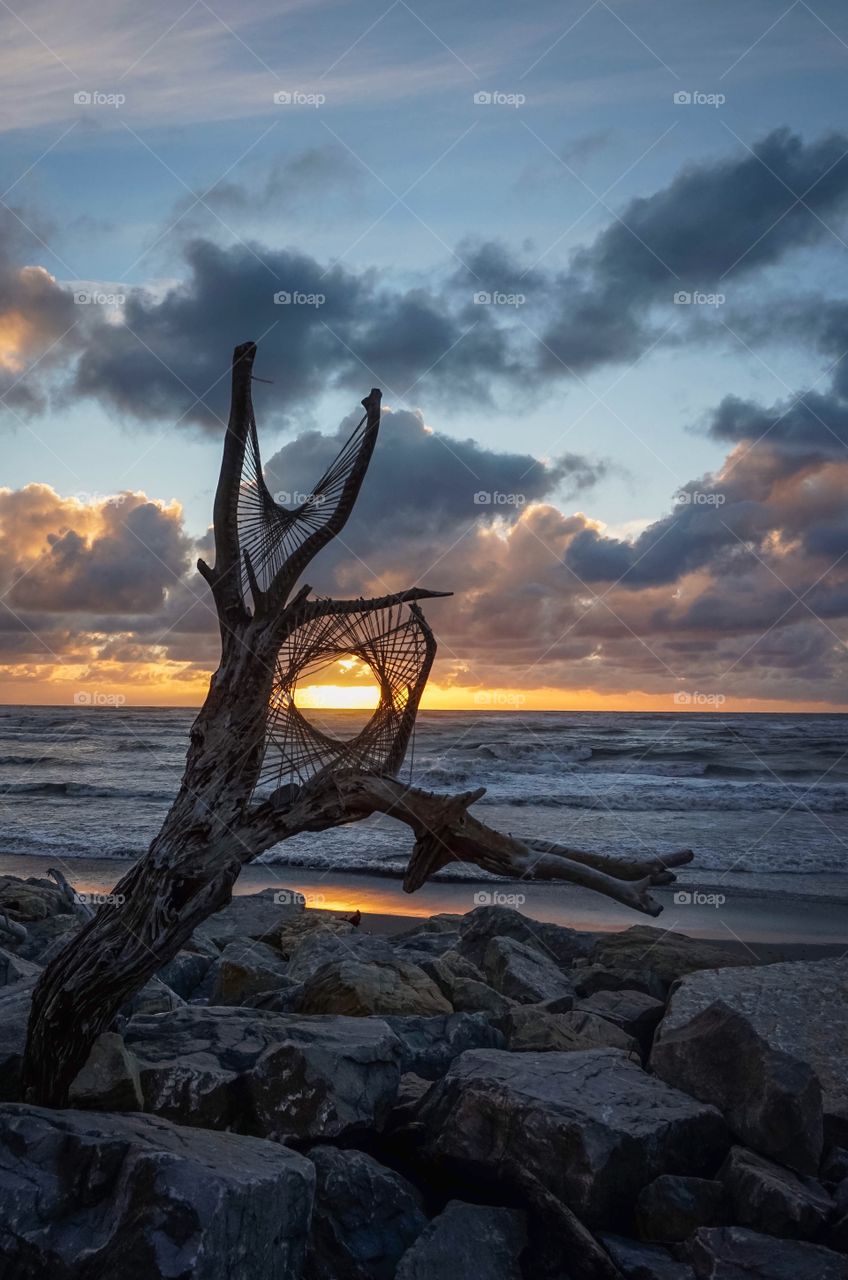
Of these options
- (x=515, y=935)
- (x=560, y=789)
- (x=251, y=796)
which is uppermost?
(x=251, y=796)

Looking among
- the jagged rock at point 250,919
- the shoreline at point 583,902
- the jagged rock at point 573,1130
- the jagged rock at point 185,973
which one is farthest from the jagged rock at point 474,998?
the shoreline at point 583,902

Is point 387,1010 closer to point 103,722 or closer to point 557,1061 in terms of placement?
point 557,1061

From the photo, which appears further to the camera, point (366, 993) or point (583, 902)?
point (583, 902)

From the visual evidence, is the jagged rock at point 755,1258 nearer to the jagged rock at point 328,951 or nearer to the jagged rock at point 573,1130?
the jagged rock at point 573,1130

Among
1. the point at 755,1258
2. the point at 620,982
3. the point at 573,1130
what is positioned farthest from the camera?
the point at 620,982

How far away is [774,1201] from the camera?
432 centimetres

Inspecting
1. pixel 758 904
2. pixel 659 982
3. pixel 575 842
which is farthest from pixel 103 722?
pixel 659 982

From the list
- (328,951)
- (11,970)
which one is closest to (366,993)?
(328,951)

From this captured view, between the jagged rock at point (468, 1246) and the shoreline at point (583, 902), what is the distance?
24.7 feet

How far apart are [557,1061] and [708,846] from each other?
53.0 feet

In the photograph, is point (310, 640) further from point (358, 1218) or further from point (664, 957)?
point (664, 957)

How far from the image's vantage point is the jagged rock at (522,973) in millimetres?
8258

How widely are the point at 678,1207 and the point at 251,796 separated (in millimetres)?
2848

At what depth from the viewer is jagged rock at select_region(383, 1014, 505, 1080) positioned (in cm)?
580
